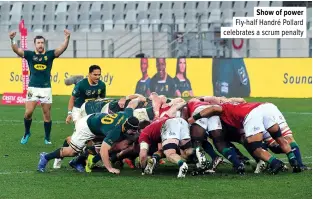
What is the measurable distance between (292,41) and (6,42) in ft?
39.5

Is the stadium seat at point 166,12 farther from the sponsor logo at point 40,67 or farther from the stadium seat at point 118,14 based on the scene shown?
the sponsor logo at point 40,67

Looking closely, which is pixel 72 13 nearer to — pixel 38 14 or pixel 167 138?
pixel 38 14

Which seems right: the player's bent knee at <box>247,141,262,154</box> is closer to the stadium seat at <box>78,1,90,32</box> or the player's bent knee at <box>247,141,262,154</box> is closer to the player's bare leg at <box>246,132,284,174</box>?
the player's bare leg at <box>246,132,284,174</box>

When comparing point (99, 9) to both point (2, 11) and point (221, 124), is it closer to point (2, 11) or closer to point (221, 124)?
point (2, 11)

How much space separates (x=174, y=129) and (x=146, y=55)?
25.1m

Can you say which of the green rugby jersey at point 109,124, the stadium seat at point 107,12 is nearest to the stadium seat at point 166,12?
the stadium seat at point 107,12

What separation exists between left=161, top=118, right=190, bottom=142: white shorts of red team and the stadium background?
61 centimetres

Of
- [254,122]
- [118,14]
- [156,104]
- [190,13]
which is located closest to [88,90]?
[156,104]

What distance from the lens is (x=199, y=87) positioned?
111 feet

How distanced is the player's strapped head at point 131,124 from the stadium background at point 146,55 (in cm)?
72

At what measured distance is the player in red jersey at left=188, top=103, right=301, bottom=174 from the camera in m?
14.2

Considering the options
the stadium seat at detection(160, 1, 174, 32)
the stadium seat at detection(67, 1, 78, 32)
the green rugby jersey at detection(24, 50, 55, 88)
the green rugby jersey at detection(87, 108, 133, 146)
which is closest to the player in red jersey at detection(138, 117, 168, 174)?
the green rugby jersey at detection(87, 108, 133, 146)

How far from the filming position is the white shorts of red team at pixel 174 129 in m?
14.1

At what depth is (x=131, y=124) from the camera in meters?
13.9
